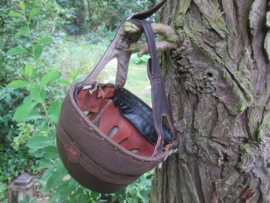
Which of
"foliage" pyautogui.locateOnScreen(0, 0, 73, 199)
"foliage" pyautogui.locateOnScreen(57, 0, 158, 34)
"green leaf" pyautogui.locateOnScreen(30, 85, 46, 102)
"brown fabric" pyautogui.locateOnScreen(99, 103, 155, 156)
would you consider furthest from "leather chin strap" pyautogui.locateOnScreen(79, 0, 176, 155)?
"foliage" pyautogui.locateOnScreen(57, 0, 158, 34)

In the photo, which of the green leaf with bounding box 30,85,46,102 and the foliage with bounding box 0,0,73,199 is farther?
the foliage with bounding box 0,0,73,199

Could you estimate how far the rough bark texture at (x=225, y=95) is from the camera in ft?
2.14

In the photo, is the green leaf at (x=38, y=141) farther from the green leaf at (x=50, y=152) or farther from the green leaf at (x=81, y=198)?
the green leaf at (x=81, y=198)

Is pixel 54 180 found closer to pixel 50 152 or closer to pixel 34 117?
pixel 50 152

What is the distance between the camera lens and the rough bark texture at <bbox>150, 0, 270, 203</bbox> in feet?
2.14

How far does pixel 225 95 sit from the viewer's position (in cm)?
68

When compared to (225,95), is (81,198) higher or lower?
lower

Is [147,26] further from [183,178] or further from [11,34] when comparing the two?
[11,34]

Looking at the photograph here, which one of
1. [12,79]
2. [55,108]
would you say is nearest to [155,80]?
[55,108]

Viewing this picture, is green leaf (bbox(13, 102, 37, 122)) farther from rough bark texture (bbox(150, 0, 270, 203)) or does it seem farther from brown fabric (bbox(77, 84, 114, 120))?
rough bark texture (bbox(150, 0, 270, 203))

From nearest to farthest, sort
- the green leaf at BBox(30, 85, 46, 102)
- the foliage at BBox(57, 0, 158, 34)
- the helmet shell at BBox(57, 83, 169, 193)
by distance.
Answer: the helmet shell at BBox(57, 83, 169, 193), the green leaf at BBox(30, 85, 46, 102), the foliage at BBox(57, 0, 158, 34)

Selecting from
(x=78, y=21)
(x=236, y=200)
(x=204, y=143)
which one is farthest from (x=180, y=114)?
(x=78, y=21)

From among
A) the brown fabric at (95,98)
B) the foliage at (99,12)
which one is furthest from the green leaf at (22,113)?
the foliage at (99,12)

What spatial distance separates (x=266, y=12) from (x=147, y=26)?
0.43 m
